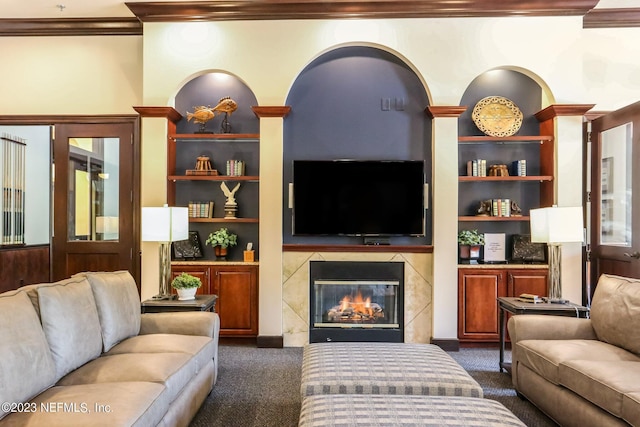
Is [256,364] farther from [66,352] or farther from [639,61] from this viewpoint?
[639,61]

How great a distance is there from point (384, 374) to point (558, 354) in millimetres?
1193

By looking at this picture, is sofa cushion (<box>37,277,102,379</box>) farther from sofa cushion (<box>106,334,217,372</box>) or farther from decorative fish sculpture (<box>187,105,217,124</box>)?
decorative fish sculpture (<box>187,105,217,124</box>)

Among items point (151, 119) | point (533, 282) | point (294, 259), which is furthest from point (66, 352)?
point (533, 282)

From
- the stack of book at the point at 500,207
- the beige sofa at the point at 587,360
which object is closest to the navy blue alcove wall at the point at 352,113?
the stack of book at the point at 500,207

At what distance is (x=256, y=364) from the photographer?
12.0ft

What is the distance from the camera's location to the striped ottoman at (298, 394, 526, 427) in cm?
168

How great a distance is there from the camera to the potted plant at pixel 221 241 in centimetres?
435

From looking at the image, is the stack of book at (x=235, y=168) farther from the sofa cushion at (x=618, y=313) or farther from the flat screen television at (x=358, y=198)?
the sofa cushion at (x=618, y=313)

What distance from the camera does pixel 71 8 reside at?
4.34 metres

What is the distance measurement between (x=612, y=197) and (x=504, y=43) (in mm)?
2018

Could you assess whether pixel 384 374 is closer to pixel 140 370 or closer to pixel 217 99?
pixel 140 370

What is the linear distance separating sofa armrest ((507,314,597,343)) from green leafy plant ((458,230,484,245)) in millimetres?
1366

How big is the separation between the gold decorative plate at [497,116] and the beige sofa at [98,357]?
3.50 metres

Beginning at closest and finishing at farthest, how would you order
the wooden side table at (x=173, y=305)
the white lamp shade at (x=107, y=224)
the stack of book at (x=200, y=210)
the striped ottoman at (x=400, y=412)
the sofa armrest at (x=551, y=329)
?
the striped ottoman at (x=400, y=412)
the sofa armrest at (x=551, y=329)
the wooden side table at (x=173, y=305)
the stack of book at (x=200, y=210)
the white lamp shade at (x=107, y=224)
